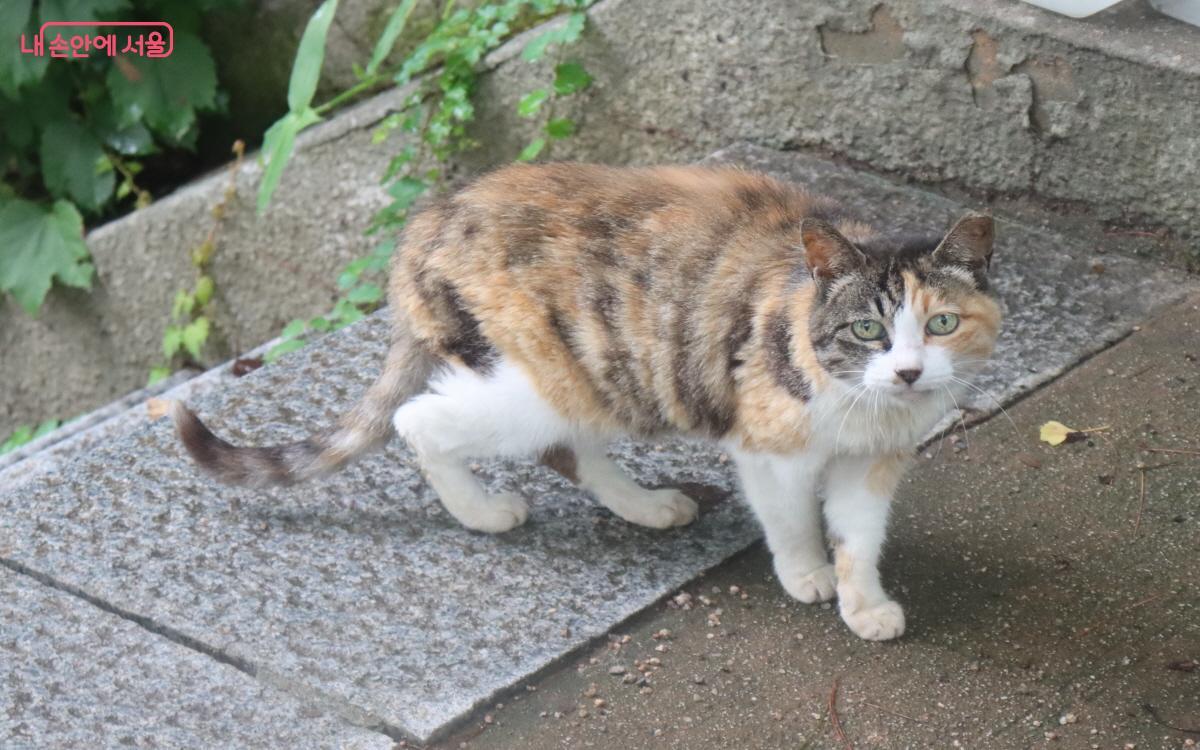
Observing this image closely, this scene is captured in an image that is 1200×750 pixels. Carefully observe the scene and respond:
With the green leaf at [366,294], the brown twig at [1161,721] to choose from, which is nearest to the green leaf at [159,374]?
the green leaf at [366,294]

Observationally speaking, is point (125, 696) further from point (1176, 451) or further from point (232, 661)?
point (1176, 451)

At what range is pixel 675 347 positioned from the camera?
3148mm

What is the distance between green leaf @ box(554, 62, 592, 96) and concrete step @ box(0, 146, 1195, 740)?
1263mm

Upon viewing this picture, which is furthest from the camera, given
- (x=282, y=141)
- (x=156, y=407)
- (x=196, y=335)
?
(x=196, y=335)

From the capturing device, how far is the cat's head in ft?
9.09

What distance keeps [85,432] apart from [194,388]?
0.52 m

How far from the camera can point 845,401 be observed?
2.91 m

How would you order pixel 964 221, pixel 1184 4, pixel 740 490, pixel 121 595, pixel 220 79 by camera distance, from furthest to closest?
pixel 220 79 → pixel 1184 4 → pixel 740 490 → pixel 121 595 → pixel 964 221

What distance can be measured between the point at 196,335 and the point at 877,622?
3655mm

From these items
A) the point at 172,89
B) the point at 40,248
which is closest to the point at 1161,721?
the point at 172,89

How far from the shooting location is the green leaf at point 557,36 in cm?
485

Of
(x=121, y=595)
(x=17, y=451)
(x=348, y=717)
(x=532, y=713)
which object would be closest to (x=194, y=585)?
(x=121, y=595)

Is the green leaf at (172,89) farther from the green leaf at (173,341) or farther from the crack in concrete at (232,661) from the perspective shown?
the crack in concrete at (232,661)

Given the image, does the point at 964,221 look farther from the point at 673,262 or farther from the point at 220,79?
the point at 220,79
